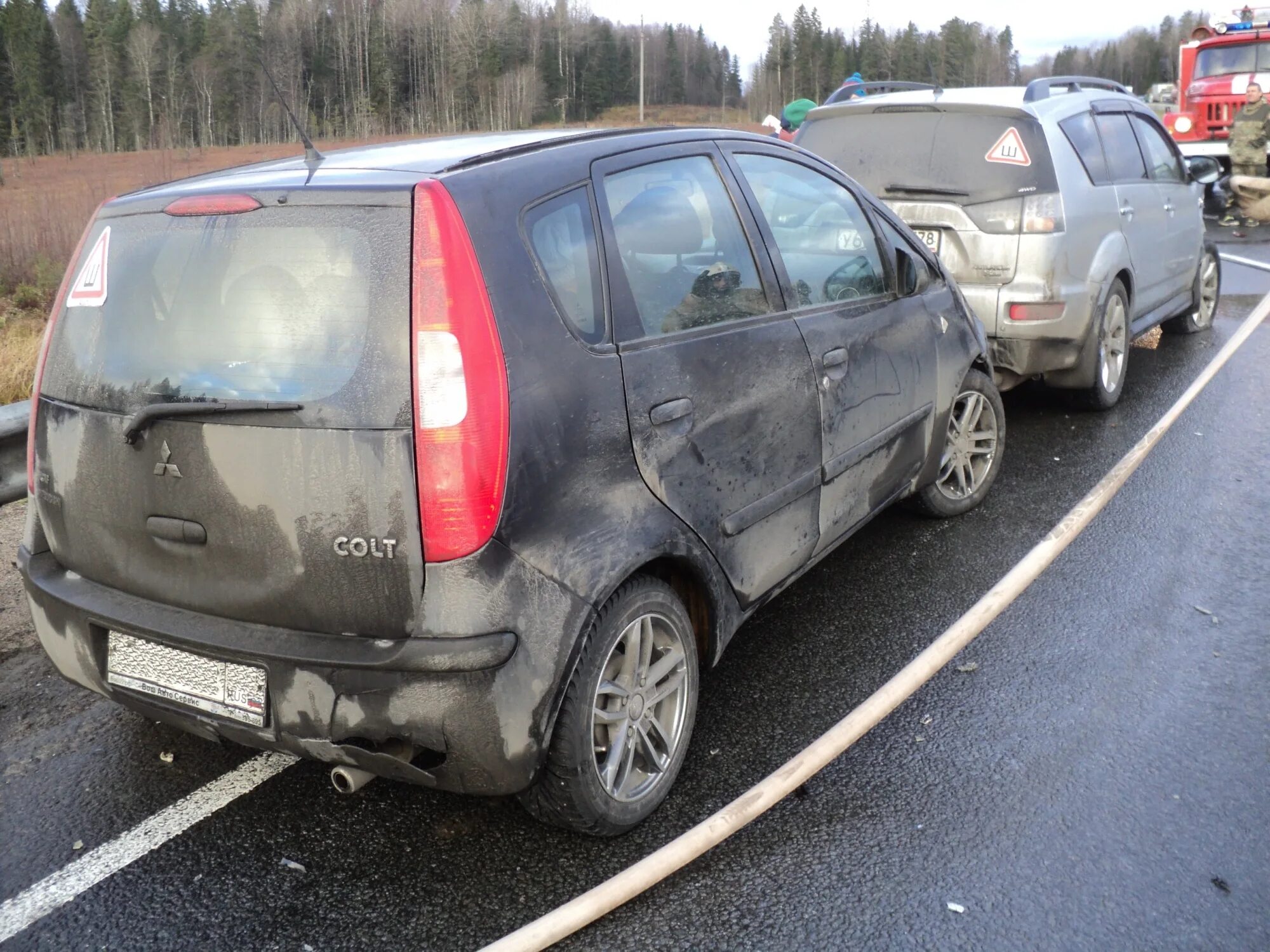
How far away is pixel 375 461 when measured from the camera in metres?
2.48

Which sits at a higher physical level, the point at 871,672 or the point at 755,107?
the point at 755,107

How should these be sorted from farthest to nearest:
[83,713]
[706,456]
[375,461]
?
1. [83,713]
2. [706,456]
3. [375,461]

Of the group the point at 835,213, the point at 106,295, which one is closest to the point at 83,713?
the point at 106,295

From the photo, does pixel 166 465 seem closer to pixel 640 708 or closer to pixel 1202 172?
pixel 640 708

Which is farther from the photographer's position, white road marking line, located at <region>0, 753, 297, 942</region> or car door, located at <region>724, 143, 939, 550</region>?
car door, located at <region>724, 143, 939, 550</region>

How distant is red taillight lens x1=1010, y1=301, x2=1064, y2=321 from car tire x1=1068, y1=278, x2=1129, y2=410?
527 mm

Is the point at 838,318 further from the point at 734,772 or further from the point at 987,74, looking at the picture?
the point at 987,74

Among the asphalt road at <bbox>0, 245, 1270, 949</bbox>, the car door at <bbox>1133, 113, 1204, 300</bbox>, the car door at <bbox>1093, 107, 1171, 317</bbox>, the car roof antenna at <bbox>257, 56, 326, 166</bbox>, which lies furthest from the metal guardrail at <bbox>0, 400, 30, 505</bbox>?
the car door at <bbox>1133, 113, 1204, 300</bbox>

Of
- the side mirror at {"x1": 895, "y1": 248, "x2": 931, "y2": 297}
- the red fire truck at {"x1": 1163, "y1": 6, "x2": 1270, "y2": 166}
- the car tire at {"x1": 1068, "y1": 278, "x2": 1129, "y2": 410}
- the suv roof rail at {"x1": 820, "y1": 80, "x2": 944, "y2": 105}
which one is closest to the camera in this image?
the side mirror at {"x1": 895, "y1": 248, "x2": 931, "y2": 297}

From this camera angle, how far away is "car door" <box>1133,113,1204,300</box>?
→ 768 cm

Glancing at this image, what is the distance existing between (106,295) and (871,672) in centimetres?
266

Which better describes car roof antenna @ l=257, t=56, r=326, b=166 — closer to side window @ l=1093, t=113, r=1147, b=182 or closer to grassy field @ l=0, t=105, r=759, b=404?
Result: grassy field @ l=0, t=105, r=759, b=404

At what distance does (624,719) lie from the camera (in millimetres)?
2932

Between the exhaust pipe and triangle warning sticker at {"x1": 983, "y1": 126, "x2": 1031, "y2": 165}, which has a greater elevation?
triangle warning sticker at {"x1": 983, "y1": 126, "x2": 1031, "y2": 165}
